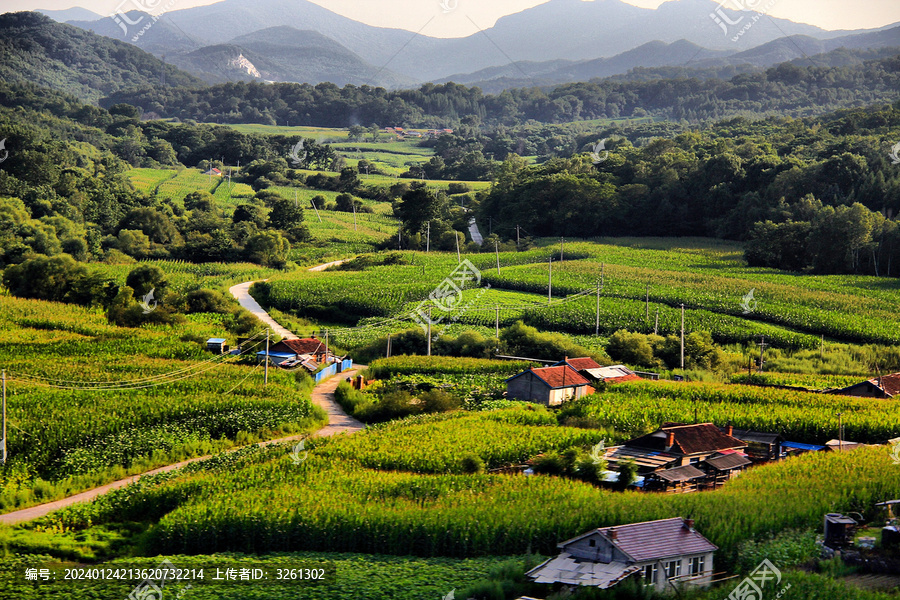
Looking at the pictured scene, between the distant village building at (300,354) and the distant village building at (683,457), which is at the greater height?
the distant village building at (300,354)

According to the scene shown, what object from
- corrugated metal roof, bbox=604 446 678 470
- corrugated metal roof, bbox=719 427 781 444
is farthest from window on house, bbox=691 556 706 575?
corrugated metal roof, bbox=719 427 781 444

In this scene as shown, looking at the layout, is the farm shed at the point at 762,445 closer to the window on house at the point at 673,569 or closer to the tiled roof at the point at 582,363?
the tiled roof at the point at 582,363

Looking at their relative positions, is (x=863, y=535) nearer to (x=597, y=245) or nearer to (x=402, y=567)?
(x=402, y=567)

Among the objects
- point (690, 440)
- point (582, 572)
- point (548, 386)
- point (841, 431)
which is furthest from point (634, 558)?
point (548, 386)

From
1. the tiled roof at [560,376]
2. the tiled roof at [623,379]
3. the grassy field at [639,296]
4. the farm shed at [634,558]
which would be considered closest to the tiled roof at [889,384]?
the grassy field at [639,296]

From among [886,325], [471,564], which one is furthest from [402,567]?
[886,325]

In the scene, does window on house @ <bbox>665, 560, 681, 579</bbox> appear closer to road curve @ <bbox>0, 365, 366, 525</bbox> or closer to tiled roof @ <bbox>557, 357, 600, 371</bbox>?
road curve @ <bbox>0, 365, 366, 525</bbox>

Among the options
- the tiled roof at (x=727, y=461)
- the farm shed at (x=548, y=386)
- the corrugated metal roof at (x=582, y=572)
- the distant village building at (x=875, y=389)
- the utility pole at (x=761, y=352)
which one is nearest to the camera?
the corrugated metal roof at (x=582, y=572)
